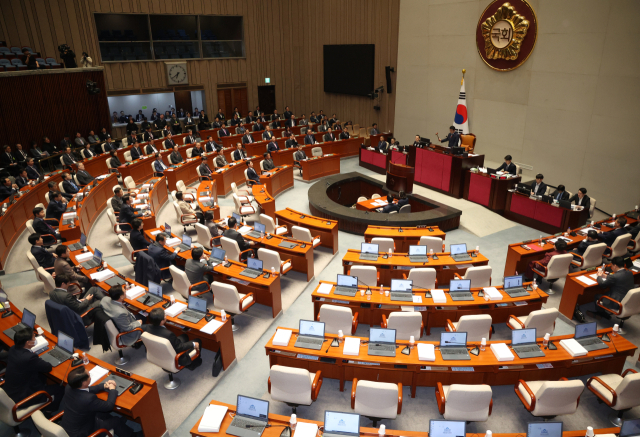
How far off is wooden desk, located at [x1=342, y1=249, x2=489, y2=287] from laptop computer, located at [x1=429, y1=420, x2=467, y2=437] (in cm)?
402

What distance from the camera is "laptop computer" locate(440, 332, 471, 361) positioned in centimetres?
566

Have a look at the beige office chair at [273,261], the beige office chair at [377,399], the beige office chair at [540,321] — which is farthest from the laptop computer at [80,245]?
the beige office chair at [540,321]

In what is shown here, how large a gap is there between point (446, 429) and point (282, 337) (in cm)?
257

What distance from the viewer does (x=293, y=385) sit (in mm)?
5184

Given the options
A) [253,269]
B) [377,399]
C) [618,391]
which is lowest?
[618,391]

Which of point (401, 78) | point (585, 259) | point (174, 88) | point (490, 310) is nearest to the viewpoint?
point (490, 310)

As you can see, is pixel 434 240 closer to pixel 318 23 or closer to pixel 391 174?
pixel 391 174

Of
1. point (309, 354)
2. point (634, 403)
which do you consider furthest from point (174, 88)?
point (634, 403)

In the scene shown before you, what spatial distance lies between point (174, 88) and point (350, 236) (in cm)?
1534

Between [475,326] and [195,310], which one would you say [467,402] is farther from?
[195,310]

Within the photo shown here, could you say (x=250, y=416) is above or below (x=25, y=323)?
below

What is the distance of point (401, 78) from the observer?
18.8 m

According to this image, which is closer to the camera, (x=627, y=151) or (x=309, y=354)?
(x=309, y=354)

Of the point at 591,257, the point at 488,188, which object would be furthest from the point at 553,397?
the point at 488,188
